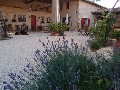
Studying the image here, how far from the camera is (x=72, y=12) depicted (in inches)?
1179

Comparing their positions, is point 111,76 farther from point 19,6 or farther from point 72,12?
point 72,12

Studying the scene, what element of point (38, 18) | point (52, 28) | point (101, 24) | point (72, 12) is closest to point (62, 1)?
point (72, 12)

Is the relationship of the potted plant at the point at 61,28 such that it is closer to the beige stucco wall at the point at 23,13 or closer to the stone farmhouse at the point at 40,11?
the stone farmhouse at the point at 40,11

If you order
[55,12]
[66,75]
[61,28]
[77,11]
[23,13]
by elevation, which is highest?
[77,11]

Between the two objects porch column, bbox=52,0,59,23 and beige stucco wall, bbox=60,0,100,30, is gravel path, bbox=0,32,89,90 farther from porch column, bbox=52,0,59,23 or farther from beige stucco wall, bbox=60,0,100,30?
beige stucco wall, bbox=60,0,100,30

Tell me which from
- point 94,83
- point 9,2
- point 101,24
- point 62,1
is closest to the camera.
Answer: point 94,83

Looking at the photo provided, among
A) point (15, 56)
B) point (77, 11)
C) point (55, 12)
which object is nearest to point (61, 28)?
point (55, 12)

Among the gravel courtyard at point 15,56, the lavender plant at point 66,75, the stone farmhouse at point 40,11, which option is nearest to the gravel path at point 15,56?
the gravel courtyard at point 15,56

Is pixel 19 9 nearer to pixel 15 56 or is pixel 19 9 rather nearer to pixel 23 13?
pixel 23 13

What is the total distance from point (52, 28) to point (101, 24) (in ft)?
29.4

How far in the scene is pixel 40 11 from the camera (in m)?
29.1

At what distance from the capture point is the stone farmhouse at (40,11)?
83.1ft

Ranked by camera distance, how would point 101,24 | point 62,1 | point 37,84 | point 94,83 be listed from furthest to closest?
point 62,1, point 101,24, point 94,83, point 37,84

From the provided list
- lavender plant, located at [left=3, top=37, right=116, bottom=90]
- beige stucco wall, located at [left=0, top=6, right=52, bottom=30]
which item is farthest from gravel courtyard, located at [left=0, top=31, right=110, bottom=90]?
beige stucco wall, located at [left=0, top=6, right=52, bottom=30]
